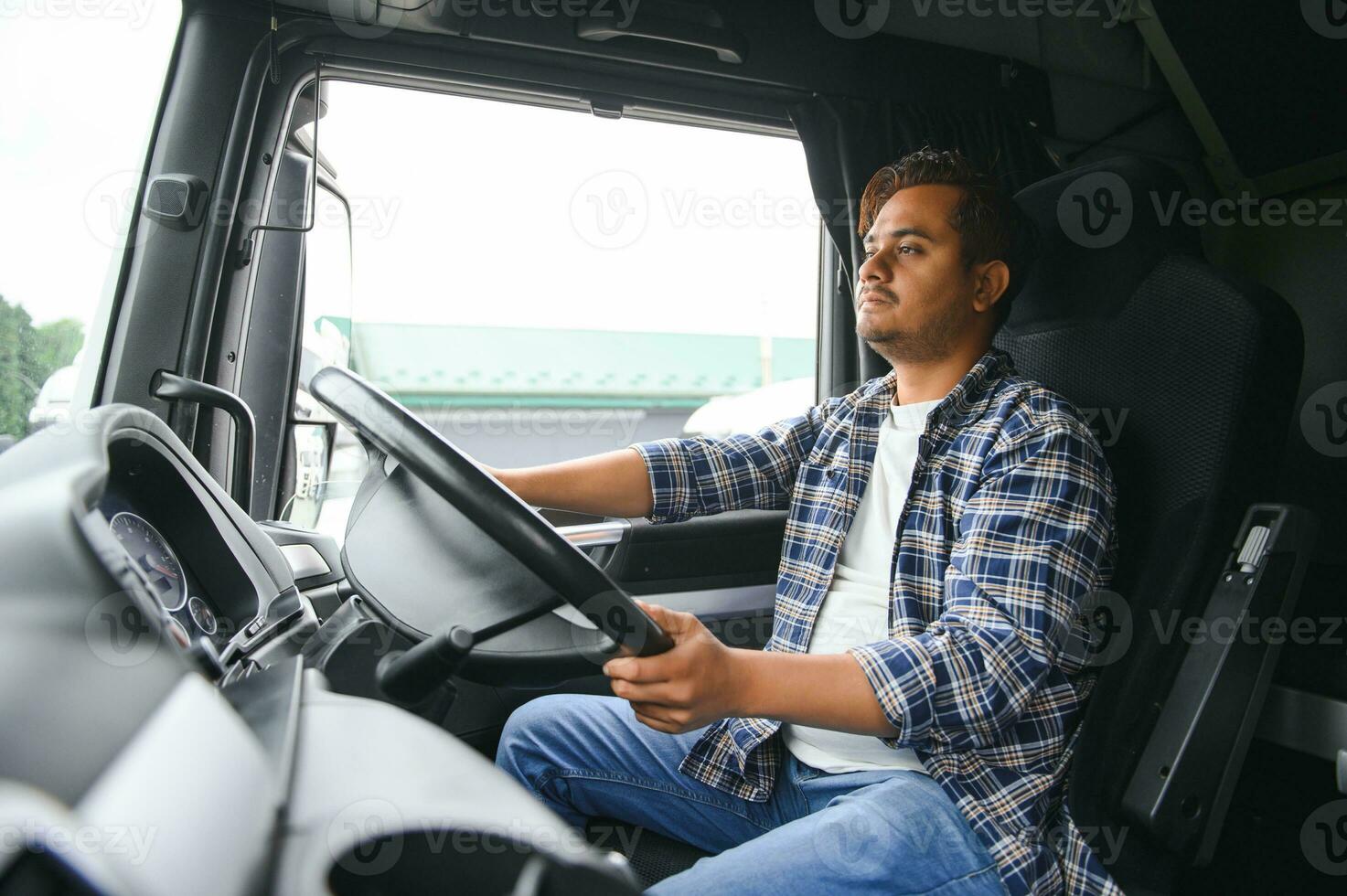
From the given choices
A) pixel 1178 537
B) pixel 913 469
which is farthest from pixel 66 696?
pixel 1178 537

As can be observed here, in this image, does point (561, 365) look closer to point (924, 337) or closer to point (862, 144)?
point (862, 144)

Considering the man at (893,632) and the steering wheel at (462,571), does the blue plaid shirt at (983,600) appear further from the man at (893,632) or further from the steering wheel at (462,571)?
the steering wheel at (462,571)

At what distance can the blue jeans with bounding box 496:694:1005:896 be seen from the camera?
3.11ft

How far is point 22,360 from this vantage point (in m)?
1.30

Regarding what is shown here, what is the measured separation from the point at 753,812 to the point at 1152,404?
2.69 ft

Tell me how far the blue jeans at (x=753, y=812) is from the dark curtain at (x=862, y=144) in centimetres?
125

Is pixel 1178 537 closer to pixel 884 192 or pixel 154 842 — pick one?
pixel 884 192

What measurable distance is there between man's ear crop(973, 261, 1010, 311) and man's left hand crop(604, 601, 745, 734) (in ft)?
2.78

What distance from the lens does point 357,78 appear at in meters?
1.73

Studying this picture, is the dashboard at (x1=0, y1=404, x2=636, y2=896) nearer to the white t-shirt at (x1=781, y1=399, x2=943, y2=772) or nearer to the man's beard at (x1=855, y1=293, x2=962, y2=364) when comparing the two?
the white t-shirt at (x1=781, y1=399, x2=943, y2=772)

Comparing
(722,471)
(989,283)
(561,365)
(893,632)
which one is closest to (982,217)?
(989,283)

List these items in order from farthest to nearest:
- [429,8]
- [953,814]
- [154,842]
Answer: [429,8] → [953,814] → [154,842]

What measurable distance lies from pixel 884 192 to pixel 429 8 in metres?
0.96

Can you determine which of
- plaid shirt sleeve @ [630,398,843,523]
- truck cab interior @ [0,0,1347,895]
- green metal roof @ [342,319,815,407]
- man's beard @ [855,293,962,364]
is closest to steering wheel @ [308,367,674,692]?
truck cab interior @ [0,0,1347,895]
